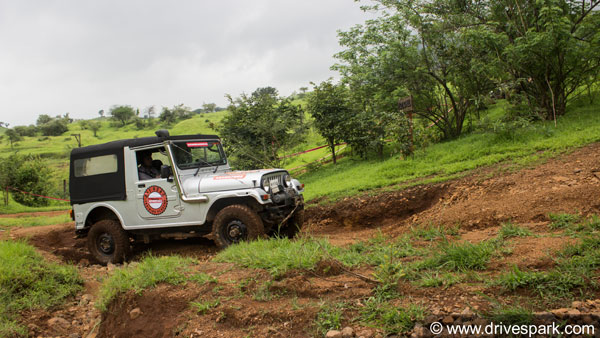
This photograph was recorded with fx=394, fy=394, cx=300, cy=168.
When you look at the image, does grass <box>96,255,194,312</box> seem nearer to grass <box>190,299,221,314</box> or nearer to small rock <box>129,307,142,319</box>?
small rock <box>129,307,142,319</box>

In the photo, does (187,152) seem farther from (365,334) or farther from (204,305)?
(365,334)

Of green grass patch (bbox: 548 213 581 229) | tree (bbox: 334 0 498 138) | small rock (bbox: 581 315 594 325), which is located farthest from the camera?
tree (bbox: 334 0 498 138)

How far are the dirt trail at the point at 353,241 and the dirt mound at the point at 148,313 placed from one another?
0.04ft

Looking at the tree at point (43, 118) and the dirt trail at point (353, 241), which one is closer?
the dirt trail at point (353, 241)

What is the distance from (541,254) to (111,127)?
74.4 metres

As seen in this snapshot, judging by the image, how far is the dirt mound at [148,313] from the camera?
Answer: 385cm

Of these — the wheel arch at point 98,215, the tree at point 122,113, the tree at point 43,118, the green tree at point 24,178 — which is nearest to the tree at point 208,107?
the tree at point 122,113

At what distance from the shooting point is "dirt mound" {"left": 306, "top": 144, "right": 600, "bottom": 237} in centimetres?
564

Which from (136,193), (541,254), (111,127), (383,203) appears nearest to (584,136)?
(383,203)

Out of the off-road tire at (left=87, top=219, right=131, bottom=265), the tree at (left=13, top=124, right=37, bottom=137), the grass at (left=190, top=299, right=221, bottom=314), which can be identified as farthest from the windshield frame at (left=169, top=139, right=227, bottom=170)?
the tree at (left=13, top=124, right=37, bottom=137)

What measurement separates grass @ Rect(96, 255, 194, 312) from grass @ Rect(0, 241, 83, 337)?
0.89 metres

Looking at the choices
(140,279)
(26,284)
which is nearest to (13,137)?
(26,284)

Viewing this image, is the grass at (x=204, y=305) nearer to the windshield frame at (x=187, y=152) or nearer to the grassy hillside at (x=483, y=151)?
the windshield frame at (x=187, y=152)

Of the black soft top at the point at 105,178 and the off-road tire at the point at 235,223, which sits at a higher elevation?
the black soft top at the point at 105,178
